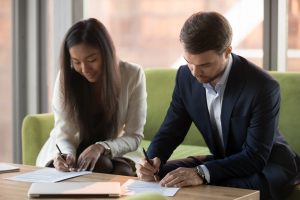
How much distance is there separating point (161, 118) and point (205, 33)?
1520mm

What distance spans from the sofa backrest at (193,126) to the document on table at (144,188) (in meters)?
1.18

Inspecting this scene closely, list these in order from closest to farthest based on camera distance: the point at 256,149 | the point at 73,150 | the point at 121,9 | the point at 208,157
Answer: the point at 256,149 → the point at 208,157 → the point at 73,150 → the point at 121,9

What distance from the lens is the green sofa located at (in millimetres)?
3459

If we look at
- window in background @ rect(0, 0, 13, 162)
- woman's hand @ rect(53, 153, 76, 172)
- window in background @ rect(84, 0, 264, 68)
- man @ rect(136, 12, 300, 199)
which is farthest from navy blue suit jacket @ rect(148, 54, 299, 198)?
window in background @ rect(0, 0, 13, 162)

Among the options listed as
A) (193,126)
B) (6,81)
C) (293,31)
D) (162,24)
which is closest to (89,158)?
(193,126)

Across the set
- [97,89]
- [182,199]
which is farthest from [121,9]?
[182,199]

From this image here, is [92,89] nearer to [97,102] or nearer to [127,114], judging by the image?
[97,102]

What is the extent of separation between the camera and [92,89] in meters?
3.30

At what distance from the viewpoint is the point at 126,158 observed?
331 centimetres

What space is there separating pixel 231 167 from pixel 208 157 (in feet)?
1.16

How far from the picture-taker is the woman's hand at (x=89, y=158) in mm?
2972

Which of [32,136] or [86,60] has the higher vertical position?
[86,60]

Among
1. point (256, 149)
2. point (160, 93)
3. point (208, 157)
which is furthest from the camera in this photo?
point (160, 93)

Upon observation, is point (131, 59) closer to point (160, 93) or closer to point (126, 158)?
point (160, 93)
